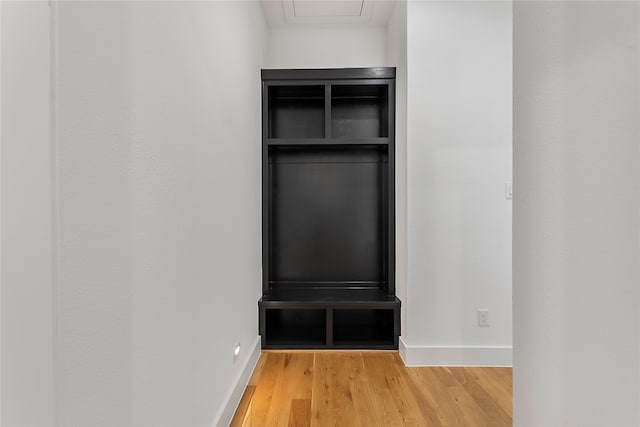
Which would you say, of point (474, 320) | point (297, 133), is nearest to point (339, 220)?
point (297, 133)

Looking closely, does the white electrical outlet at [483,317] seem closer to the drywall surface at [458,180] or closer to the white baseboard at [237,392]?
the drywall surface at [458,180]

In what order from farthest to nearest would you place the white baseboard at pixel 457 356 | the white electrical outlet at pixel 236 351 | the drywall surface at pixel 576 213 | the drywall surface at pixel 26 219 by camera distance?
the white baseboard at pixel 457 356 → the white electrical outlet at pixel 236 351 → the drywall surface at pixel 576 213 → the drywall surface at pixel 26 219

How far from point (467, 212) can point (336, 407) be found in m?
1.50

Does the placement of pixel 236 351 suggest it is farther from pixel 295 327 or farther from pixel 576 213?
pixel 576 213

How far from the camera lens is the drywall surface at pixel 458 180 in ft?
8.87

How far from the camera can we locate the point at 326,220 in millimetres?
3482

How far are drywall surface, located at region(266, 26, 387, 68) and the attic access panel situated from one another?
793 millimetres

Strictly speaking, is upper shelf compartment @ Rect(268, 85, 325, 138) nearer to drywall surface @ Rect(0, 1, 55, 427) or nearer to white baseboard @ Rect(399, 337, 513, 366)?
white baseboard @ Rect(399, 337, 513, 366)

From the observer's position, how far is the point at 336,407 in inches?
82.3

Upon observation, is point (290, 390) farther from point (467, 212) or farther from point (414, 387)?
point (467, 212)

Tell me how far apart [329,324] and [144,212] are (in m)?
2.15

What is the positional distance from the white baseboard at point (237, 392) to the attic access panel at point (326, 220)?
0.88m

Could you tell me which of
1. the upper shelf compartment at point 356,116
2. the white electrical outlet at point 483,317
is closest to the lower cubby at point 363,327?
the white electrical outlet at point 483,317

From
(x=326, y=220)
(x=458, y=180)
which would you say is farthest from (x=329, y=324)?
(x=458, y=180)
